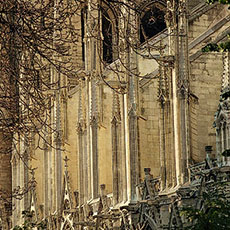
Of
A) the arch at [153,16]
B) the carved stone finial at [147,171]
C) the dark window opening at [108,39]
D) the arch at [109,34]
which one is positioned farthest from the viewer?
the carved stone finial at [147,171]

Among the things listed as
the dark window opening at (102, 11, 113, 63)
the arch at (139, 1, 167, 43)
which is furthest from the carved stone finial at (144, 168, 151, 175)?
the arch at (139, 1, 167, 43)

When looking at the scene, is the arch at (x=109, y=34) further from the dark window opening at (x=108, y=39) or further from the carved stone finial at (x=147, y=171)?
the carved stone finial at (x=147, y=171)

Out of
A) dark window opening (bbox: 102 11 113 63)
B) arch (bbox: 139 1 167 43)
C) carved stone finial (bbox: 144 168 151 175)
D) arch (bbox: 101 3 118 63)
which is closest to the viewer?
dark window opening (bbox: 102 11 113 63)

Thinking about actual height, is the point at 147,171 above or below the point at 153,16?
below

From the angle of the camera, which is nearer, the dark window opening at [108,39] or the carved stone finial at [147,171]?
the dark window opening at [108,39]

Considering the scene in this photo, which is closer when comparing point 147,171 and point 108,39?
point 108,39

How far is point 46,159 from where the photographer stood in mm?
42812

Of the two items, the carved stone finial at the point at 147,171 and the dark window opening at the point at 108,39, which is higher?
the dark window opening at the point at 108,39


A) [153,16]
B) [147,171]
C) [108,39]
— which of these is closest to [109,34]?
[153,16]

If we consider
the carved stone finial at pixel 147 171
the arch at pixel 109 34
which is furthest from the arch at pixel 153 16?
the carved stone finial at pixel 147 171

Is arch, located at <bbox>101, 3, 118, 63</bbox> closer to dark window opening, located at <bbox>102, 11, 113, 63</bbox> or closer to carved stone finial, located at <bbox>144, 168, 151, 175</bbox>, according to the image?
dark window opening, located at <bbox>102, 11, 113, 63</bbox>

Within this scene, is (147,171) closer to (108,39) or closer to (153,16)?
(108,39)

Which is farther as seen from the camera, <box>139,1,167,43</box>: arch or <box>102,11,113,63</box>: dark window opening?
<box>139,1,167,43</box>: arch

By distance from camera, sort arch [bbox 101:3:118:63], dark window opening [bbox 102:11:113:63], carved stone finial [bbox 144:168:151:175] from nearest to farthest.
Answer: dark window opening [bbox 102:11:113:63], arch [bbox 101:3:118:63], carved stone finial [bbox 144:168:151:175]
